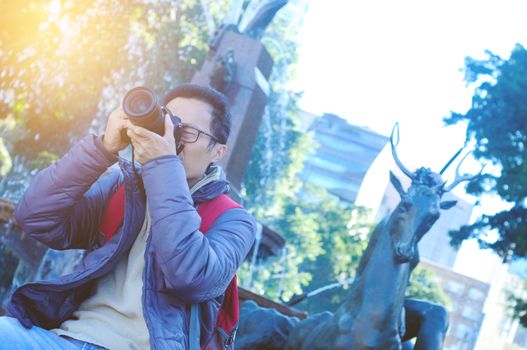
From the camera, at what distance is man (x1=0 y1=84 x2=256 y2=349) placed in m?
2.15

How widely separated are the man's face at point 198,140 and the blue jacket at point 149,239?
9 cm

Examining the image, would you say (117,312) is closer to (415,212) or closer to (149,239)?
(149,239)

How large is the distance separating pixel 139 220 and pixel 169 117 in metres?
0.32

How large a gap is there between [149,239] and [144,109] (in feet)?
1.19

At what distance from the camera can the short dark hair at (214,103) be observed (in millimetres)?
2561

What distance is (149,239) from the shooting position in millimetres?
2268

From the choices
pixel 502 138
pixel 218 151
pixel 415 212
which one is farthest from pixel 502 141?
pixel 218 151

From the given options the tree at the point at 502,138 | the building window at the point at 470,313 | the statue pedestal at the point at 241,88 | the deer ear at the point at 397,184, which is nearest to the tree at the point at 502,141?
the tree at the point at 502,138

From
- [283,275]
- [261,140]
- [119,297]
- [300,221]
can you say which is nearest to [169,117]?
[119,297]

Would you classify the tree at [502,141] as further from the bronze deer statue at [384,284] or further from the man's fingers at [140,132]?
the man's fingers at [140,132]

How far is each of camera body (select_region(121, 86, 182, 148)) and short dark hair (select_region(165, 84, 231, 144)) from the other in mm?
336

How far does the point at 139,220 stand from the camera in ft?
7.78

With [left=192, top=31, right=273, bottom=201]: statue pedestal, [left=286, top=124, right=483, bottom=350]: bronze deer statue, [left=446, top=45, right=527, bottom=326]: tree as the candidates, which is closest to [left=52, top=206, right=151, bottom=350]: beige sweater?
[left=286, top=124, right=483, bottom=350]: bronze deer statue

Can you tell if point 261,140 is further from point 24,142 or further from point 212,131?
point 212,131
